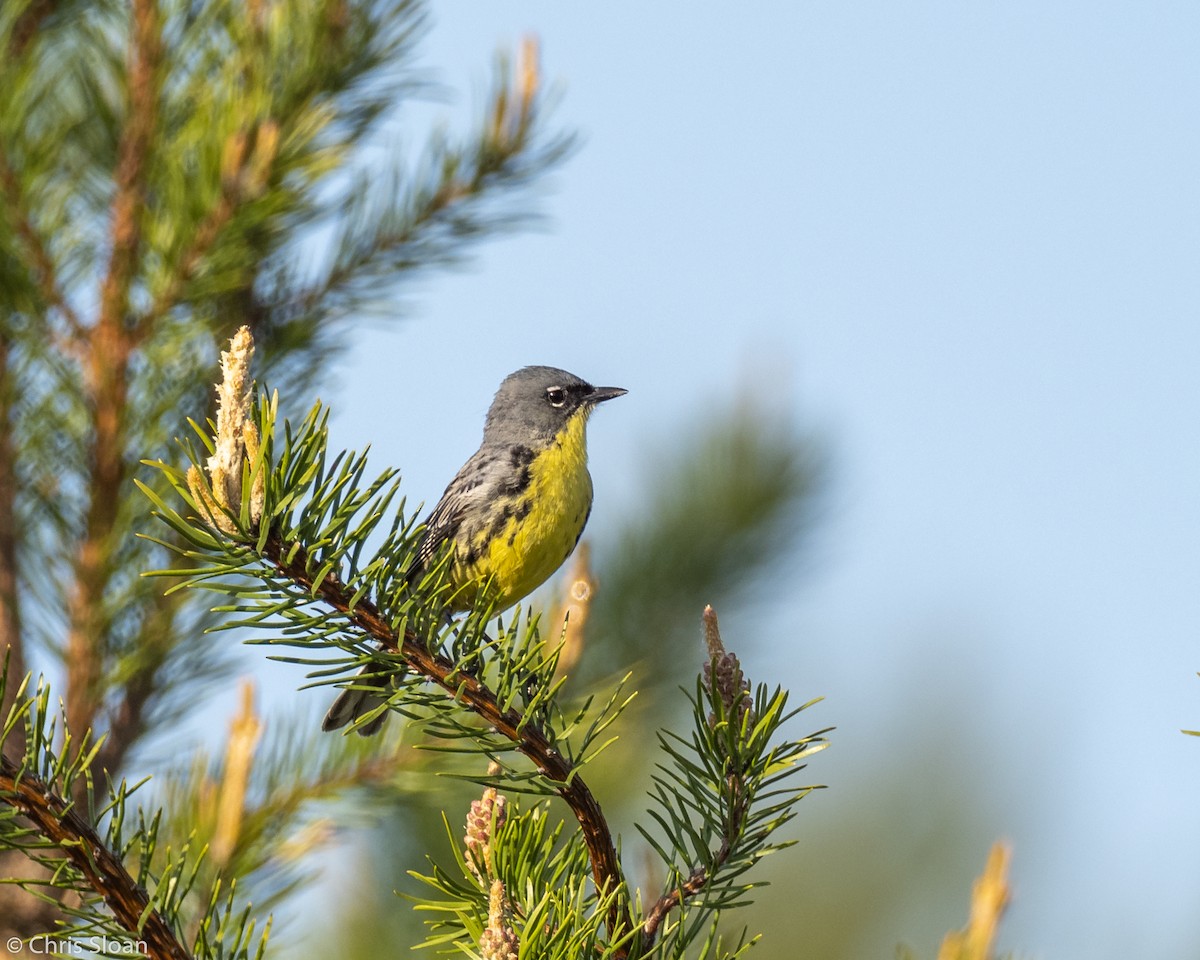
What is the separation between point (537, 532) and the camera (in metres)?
4.15

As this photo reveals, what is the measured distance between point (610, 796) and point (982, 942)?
4.59 feet

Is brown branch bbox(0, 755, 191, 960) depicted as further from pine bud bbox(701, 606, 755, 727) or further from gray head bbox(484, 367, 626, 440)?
gray head bbox(484, 367, 626, 440)

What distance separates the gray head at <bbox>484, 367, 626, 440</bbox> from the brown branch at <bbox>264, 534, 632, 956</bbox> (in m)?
2.80

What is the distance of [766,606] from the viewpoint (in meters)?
3.77

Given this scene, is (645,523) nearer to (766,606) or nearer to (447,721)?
(766,606)

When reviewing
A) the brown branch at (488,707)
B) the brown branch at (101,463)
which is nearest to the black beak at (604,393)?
the brown branch at (101,463)

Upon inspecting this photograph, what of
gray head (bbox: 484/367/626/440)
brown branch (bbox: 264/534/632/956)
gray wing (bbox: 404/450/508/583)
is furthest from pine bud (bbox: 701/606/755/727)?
gray head (bbox: 484/367/626/440)

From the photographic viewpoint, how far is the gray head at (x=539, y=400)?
494cm

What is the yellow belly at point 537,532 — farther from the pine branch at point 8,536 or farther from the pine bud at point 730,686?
the pine bud at point 730,686

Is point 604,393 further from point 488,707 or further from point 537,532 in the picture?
point 488,707

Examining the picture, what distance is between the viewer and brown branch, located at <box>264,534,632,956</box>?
1.86 meters

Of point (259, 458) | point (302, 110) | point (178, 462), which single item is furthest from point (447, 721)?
point (302, 110)

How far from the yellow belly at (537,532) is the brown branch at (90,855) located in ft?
7.52

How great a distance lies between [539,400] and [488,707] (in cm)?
310
